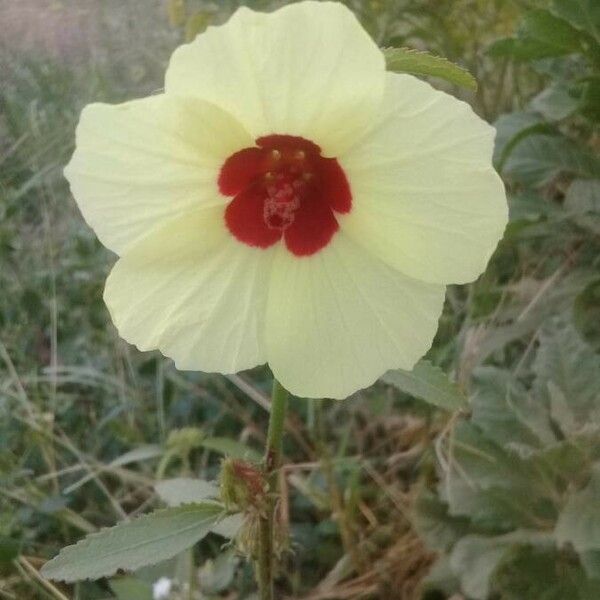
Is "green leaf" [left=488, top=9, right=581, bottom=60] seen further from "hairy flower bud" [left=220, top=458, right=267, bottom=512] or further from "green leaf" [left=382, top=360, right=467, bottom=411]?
"hairy flower bud" [left=220, top=458, right=267, bottom=512]

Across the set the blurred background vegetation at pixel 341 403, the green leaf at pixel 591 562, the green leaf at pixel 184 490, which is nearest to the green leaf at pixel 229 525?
the green leaf at pixel 184 490

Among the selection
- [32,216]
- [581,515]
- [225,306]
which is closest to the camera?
[225,306]

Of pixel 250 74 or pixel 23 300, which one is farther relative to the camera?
pixel 23 300

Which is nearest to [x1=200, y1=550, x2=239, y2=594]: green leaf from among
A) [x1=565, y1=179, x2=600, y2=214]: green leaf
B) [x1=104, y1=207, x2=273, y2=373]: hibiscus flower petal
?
[x1=104, y1=207, x2=273, y2=373]: hibiscus flower petal

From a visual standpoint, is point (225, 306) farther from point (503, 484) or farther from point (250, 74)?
point (503, 484)

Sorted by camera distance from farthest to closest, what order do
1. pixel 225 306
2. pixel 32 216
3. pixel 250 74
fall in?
pixel 32 216, pixel 225 306, pixel 250 74

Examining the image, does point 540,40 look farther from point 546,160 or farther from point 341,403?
point 341,403

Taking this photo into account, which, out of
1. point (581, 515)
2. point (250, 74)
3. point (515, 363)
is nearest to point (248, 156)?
point (250, 74)
